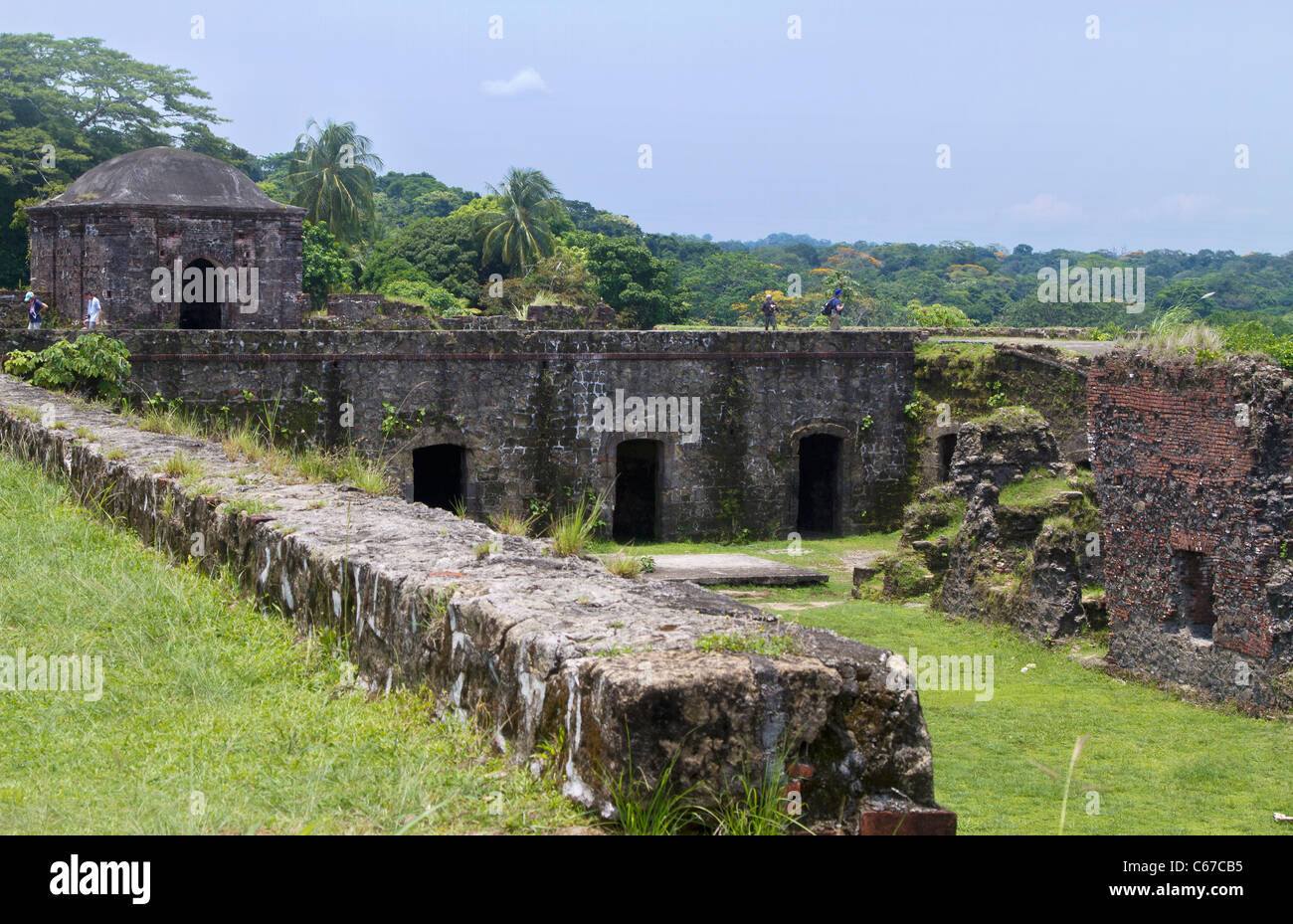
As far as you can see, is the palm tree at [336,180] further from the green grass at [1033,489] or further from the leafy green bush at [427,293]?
the green grass at [1033,489]

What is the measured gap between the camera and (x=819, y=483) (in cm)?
2538

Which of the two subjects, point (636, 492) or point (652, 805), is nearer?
point (652, 805)

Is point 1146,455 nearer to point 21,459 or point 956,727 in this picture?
point 956,727

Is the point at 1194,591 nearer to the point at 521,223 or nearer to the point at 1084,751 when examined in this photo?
the point at 1084,751

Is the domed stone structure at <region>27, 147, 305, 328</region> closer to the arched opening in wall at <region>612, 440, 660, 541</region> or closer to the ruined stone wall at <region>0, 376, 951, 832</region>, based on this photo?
the arched opening in wall at <region>612, 440, 660, 541</region>

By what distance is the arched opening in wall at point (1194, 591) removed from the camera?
13516 millimetres

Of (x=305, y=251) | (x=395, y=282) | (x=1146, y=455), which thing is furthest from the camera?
(x=395, y=282)

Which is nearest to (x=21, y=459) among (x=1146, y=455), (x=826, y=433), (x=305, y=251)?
(x=1146, y=455)

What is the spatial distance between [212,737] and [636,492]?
2023 centimetres

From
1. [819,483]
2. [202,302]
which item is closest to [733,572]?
[819,483]

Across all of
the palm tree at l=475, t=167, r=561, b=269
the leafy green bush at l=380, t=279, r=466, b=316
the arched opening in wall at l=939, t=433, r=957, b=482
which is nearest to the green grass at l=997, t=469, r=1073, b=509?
the arched opening in wall at l=939, t=433, r=957, b=482

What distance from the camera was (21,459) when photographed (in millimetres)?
10750

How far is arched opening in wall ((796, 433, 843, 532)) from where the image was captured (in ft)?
81.4
